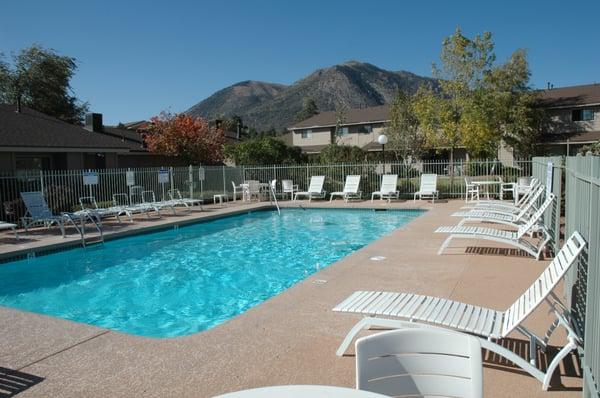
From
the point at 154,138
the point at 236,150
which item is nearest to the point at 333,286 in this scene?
the point at 236,150

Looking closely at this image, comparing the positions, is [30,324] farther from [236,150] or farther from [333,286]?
[236,150]

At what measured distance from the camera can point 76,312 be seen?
7387mm

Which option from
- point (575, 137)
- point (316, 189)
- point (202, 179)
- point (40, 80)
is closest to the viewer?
point (202, 179)

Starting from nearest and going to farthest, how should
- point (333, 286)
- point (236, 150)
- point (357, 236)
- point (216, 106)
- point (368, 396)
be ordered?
1. point (368, 396)
2. point (333, 286)
3. point (357, 236)
4. point (236, 150)
5. point (216, 106)

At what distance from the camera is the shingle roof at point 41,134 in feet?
60.0

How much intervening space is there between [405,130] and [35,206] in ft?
71.2

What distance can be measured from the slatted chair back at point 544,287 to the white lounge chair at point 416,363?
5.32ft

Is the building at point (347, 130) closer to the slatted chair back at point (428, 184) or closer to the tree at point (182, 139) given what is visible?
the tree at point (182, 139)

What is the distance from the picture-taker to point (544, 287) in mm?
3787

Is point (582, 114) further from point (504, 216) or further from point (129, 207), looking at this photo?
point (129, 207)

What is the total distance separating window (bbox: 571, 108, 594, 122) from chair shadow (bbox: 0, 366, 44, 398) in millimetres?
35101

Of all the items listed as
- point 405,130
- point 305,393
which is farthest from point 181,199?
point 405,130

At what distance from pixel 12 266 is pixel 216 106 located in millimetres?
151108

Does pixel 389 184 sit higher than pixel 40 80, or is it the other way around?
pixel 40 80
